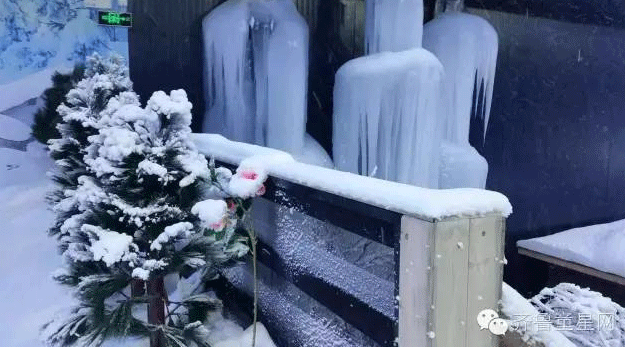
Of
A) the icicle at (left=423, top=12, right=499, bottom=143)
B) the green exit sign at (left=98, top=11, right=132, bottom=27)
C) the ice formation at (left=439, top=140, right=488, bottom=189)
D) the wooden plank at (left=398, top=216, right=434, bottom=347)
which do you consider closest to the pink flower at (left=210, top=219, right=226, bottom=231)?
the wooden plank at (left=398, top=216, right=434, bottom=347)

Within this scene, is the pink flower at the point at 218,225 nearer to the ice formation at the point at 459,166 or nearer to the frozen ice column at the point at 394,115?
the frozen ice column at the point at 394,115

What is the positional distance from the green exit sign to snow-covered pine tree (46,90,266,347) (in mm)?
2359

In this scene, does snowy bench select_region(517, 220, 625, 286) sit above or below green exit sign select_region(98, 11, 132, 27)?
below

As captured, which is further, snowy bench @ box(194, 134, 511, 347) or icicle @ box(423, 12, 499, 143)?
icicle @ box(423, 12, 499, 143)

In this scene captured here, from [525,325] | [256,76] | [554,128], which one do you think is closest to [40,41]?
[256,76]

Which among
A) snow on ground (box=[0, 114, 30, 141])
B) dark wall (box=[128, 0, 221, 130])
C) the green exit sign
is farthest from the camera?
dark wall (box=[128, 0, 221, 130])

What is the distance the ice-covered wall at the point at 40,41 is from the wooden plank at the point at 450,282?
3732 millimetres

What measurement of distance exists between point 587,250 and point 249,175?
4247 millimetres

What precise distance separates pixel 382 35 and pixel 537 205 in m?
3.17

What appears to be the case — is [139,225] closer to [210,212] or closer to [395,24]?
[210,212]

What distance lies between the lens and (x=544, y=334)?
1.84 meters

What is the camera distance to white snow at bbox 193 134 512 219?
1717 millimetres

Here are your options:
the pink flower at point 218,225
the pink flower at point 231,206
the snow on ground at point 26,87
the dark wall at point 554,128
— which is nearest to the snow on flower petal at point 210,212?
the pink flower at point 218,225

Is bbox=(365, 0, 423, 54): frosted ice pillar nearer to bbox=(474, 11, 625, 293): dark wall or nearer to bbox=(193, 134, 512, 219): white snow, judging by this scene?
bbox=(474, 11, 625, 293): dark wall
